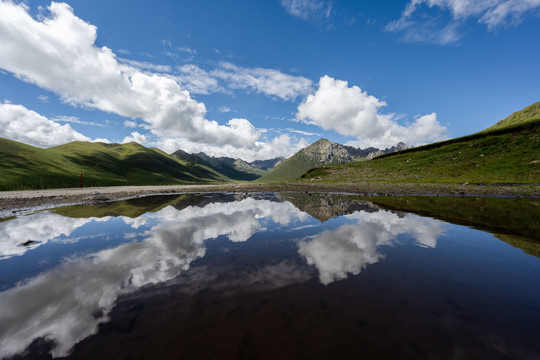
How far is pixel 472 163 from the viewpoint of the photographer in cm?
4894

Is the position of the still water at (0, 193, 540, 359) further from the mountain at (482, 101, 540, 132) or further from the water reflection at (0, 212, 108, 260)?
the mountain at (482, 101, 540, 132)

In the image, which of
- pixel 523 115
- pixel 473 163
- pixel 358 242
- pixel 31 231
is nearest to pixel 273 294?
pixel 358 242

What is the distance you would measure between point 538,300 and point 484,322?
2.83 metres

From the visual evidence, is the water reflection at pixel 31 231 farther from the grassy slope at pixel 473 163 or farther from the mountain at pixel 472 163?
the grassy slope at pixel 473 163

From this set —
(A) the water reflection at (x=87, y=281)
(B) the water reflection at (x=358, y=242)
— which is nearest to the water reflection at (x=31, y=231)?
(A) the water reflection at (x=87, y=281)

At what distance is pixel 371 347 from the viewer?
399cm

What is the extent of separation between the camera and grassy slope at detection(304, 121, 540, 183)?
4062 cm

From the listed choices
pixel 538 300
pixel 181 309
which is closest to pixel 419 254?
pixel 538 300

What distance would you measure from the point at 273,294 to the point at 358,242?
633 centimetres

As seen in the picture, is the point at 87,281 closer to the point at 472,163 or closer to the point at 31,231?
the point at 31,231

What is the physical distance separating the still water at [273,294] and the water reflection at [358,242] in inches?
3.3

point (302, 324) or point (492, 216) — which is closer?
point (302, 324)

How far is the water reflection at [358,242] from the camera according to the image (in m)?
7.89

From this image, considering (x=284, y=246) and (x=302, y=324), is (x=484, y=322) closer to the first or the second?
(x=302, y=324)
